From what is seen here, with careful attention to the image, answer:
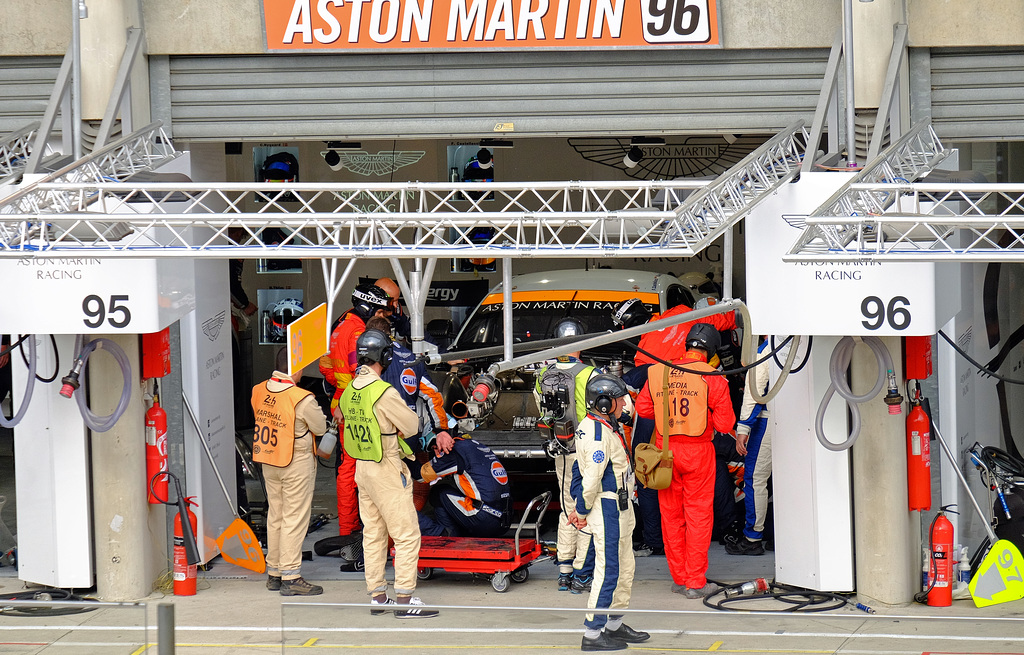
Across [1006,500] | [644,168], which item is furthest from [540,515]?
[644,168]

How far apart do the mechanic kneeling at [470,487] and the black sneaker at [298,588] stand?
884mm

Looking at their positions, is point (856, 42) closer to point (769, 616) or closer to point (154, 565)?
point (769, 616)

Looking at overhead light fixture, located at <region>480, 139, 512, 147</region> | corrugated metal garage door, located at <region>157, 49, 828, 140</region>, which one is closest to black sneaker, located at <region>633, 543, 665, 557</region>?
corrugated metal garage door, located at <region>157, 49, 828, 140</region>

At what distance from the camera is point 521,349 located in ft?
34.0

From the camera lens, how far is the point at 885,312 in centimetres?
795

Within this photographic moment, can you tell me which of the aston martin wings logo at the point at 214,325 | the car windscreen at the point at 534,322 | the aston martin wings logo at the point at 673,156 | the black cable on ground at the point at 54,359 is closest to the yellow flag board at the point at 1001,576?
the car windscreen at the point at 534,322

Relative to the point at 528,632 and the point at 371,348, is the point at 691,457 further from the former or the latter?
the point at 528,632

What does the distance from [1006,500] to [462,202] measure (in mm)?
8201

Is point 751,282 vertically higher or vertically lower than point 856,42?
lower

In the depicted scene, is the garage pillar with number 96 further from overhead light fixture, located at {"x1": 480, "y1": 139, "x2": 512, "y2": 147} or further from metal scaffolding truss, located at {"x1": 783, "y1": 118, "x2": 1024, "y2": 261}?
overhead light fixture, located at {"x1": 480, "y1": 139, "x2": 512, "y2": 147}

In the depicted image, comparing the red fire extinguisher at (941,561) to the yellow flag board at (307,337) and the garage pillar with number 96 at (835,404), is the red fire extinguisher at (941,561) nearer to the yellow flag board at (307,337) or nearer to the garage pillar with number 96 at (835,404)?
the garage pillar with number 96 at (835,404)

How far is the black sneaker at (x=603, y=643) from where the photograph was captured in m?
6.25

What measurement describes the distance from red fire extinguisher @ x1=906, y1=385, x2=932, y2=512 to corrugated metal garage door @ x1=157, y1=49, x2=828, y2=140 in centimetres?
224

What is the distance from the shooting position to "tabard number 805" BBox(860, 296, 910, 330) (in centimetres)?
792
